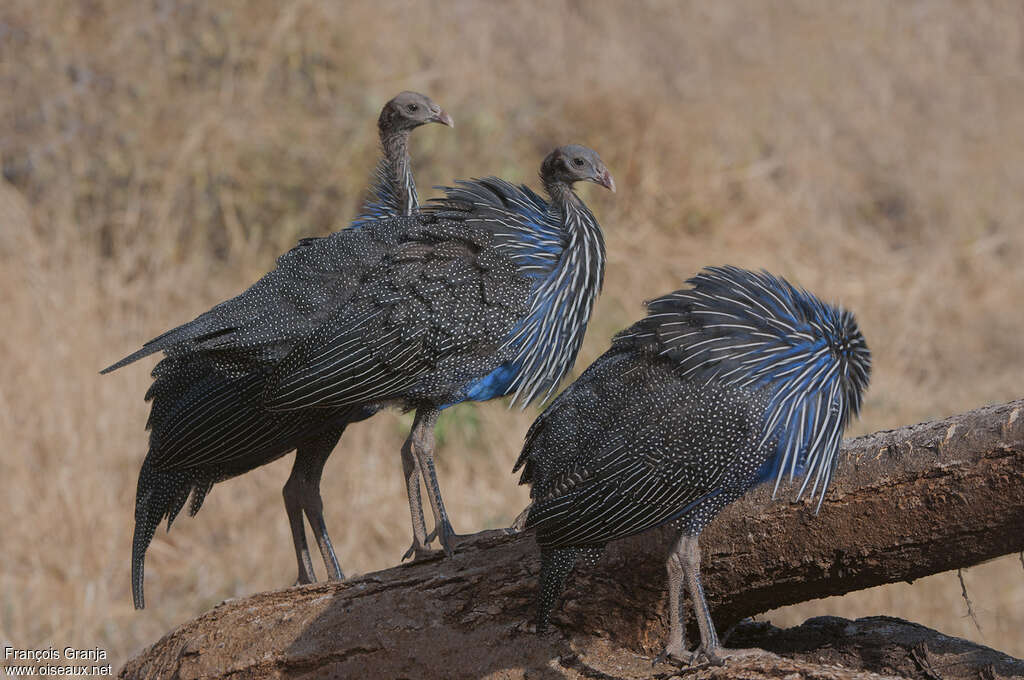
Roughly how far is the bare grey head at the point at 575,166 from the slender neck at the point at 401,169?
60 centimetres

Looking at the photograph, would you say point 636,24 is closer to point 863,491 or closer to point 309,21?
point 309,21

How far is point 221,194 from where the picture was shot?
29.2 ft

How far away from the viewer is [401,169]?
502 cm

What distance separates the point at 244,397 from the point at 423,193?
4.81 meters

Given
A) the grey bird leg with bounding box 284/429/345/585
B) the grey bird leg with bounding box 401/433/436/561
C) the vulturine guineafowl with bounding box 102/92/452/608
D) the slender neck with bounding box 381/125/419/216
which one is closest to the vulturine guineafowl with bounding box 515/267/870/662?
the grey bird leg with bounding box 401/433/436/561

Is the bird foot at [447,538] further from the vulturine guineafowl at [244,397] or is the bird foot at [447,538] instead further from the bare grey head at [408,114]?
the bare grey head at [408,114]

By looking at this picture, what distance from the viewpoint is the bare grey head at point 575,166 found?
4664 millimetres

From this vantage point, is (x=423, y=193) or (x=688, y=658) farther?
(x=423, y=193)

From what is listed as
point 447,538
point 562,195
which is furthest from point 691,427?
point 562,195

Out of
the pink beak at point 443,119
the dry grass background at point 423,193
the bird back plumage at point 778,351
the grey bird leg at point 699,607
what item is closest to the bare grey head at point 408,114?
the pink beak at point 443,119

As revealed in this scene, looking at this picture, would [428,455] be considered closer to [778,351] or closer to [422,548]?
[422,548]

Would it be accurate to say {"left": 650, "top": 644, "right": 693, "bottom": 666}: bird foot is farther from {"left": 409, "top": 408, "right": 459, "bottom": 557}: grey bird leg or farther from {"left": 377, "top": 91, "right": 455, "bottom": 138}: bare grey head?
{"left": 377, "top": 91, "right": 455, "bottom": 138}: bare grey head

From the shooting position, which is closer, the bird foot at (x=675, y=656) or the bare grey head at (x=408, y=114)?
the bird foot at (x=675, y=656)

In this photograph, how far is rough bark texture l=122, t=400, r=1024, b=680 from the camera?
344 centimetres
